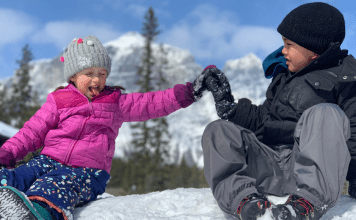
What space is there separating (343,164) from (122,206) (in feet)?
5.47

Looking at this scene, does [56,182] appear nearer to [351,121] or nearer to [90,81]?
[90,81]

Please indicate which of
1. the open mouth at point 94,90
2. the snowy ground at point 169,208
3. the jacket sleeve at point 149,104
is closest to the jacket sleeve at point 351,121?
the snowy ground at point 169,208

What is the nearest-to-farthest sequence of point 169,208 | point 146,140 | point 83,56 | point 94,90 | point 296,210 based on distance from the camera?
point 296,210, point 169,208, point 94,90, point 83,56, point 146,140

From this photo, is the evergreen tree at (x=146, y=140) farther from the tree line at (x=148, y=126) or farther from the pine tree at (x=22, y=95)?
the pine tree at (x=22, y=95)

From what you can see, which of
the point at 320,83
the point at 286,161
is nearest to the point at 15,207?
the point at 286,161

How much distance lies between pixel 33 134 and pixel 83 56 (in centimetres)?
95

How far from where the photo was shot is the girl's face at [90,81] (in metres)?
3.26

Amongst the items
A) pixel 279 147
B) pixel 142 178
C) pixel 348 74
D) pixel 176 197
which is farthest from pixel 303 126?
pixel 142 178

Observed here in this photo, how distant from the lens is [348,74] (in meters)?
2.42

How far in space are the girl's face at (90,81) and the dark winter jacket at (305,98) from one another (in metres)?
1.46

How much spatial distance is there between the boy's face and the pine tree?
2619cm

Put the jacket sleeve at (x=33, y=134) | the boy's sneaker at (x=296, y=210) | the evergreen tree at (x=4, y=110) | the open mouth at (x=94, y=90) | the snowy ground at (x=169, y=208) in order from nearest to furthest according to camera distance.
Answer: the boy's sneaker at (x=296, y=210) < the snowy ground at (x=169, y=208) < the jacket sleeve at (x=33, y=134) < the open mouth at (x=94, y=90) < the evergreen tree at (x=4, y=110)

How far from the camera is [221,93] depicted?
9.27ft

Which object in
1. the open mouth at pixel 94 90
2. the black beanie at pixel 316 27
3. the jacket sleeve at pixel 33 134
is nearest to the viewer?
the black beanie at pixel 316 27
